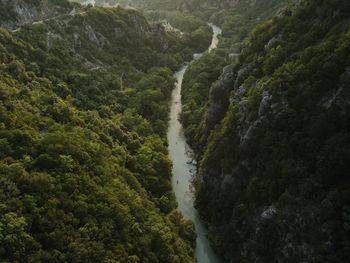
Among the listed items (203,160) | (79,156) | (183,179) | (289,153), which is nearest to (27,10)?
(79,156)

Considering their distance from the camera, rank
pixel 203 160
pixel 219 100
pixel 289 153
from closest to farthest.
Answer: pixel 289 153 < pixel 203 160 < pixel 219 100

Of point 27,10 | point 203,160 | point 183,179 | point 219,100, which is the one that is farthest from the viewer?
point 27,10

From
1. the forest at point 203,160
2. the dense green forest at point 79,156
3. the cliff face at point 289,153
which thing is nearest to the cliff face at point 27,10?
the dense green forest at point 79,156

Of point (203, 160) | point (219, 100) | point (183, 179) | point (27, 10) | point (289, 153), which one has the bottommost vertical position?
point (289, 153)

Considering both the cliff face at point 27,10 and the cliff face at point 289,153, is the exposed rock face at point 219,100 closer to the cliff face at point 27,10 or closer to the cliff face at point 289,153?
the cliff face at point 289,153

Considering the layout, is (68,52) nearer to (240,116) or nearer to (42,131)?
(42,131)

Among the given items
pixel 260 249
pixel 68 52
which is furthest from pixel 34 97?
pixel 260 249

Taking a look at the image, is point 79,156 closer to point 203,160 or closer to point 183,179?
point 203,160
